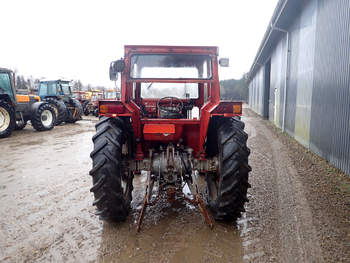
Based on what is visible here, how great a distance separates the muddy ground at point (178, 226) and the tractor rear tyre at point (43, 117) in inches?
267

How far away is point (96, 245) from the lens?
2.75m

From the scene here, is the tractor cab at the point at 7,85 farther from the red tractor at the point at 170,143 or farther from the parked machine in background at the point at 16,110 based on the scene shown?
the red tractor at the point at 170,143

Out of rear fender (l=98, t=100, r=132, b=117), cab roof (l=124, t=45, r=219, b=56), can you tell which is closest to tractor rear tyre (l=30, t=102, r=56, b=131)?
cab roof (l=124, t=45, r=219, b=56)

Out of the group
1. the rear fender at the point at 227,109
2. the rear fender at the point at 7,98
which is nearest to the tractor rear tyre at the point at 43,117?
the rear fender at the point at 7,98

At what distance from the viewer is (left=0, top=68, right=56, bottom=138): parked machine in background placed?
9.79 meters

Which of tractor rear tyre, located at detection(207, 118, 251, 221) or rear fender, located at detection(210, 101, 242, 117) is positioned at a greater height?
rear fender, located at detection(210, 101, 242, 117)

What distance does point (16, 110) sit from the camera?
34.5 feet

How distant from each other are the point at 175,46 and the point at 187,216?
2173 mm

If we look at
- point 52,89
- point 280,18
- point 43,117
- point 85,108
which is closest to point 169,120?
point 280,18

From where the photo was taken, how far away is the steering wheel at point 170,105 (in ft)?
13.1

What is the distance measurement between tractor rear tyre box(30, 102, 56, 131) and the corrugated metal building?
10069 millimetres

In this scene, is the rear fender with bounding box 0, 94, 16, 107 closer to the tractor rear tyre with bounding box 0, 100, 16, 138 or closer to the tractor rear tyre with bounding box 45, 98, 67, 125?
the tractor rear tyre with bounding box 0, 100, 16, 138

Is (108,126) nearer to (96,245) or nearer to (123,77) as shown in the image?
(123,77)

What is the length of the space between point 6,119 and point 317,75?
10295 millimetres
